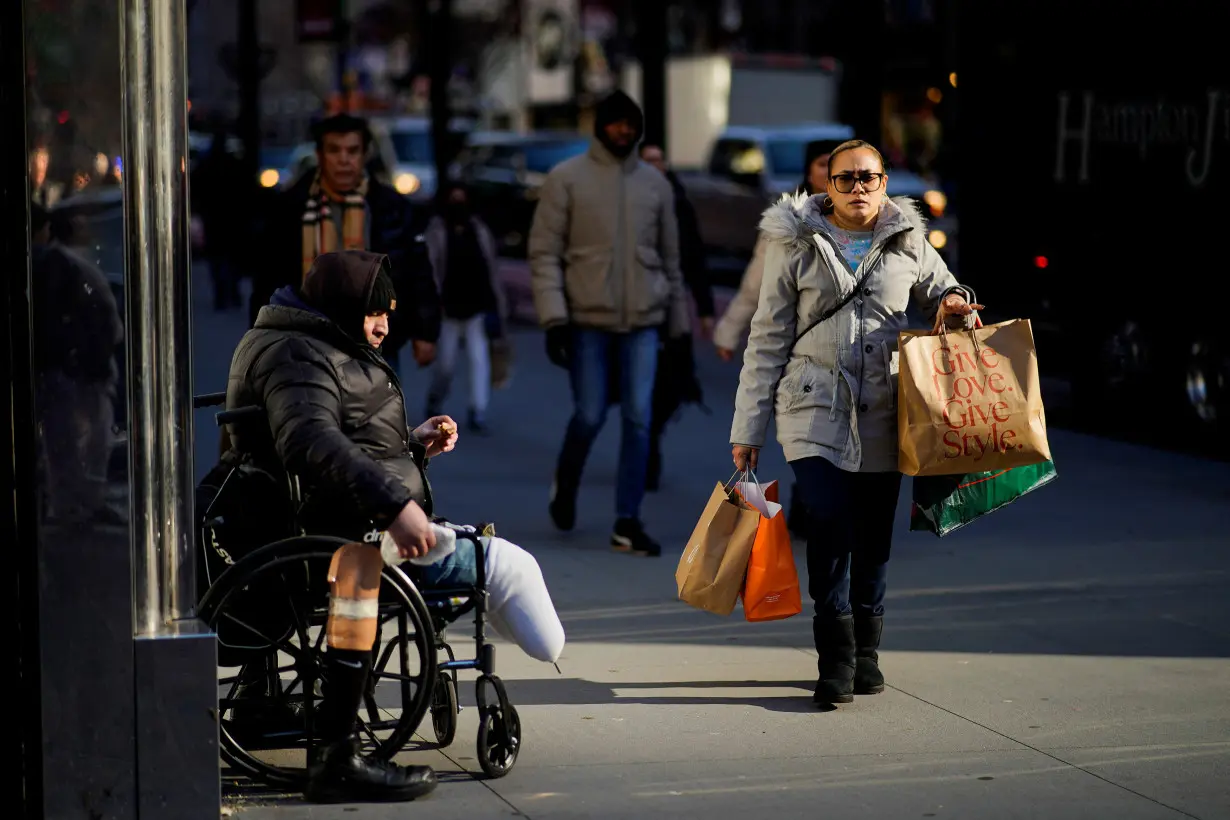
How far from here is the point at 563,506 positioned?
8898 mm

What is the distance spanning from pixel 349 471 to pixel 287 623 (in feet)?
1.83

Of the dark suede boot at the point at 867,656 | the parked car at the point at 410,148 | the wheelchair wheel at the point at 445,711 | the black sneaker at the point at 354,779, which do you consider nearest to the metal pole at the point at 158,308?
the black sneaker at the point at 354,779

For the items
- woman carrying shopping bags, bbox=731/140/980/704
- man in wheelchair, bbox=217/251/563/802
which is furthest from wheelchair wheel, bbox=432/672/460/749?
woman carrying shopping bags, bbox=731/140/980/704

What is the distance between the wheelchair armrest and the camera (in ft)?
16.6

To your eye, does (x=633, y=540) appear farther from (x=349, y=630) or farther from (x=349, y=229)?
(x=349, y=630)

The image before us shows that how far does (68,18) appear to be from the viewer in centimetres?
445

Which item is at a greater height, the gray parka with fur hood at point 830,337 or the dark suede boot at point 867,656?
the gray parka with fur hood at point 830,337

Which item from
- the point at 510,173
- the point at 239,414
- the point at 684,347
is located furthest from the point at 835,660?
the point at 510,173

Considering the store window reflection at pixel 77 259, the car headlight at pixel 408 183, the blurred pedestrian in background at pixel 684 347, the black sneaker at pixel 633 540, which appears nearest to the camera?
the store window reflection at pixel 77 259

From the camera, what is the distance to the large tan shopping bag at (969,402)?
19.1 ft

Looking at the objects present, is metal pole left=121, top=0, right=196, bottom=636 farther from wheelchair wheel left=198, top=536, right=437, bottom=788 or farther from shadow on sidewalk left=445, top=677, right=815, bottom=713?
shadow on sidewalk left=445, top=677, right=815, bottom=713

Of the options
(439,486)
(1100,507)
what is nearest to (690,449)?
(439,486)

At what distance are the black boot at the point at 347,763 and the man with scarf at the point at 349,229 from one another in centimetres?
310

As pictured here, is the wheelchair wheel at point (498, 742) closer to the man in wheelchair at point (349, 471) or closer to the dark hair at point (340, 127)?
the man in wheelchair at point (349, 471)
